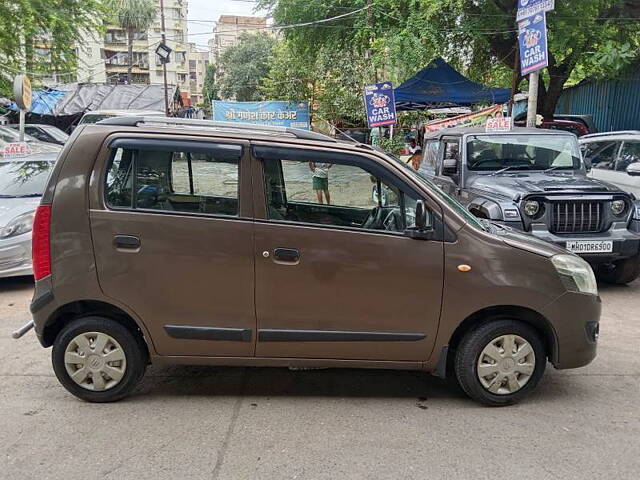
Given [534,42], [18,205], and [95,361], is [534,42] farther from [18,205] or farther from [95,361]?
[95,361]

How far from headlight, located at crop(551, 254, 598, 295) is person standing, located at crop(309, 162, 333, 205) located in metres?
1.57

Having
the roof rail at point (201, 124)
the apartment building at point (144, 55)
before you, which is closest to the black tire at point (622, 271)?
the roof rail at point (201, 124)

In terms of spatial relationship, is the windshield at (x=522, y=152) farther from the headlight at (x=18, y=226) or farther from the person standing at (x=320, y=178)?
the headlight at (x=18, y=226)

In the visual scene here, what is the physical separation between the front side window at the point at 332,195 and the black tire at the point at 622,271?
13.8ft

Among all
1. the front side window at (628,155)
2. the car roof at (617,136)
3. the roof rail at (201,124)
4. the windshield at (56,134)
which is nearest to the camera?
the roof rail at (201,124)

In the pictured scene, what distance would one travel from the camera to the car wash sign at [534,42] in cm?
936

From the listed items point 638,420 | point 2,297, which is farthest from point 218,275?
point 2,297

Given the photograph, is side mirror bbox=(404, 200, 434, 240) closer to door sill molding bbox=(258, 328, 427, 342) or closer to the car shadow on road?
door sill molding bbox=(258, 328, 427, 342)

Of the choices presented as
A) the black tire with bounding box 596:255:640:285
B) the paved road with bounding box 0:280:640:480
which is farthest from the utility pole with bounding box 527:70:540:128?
the paved road with bounding box 0:280:640:480

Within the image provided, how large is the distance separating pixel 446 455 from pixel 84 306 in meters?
2.47

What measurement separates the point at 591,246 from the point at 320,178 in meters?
3.72

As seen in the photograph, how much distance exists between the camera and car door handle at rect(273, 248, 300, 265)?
3.57 metres

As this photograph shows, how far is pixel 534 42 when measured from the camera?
31.2ft

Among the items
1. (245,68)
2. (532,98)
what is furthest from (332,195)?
(245,68)
